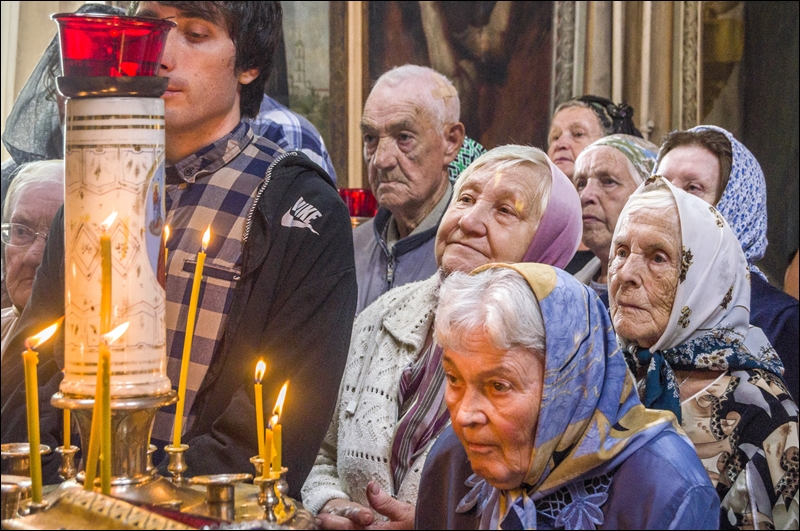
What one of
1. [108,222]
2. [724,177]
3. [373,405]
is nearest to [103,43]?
[108,222]

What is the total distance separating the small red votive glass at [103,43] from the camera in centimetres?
162

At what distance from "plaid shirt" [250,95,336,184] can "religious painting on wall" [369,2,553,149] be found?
376cm

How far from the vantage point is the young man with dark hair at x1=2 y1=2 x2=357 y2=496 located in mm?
2432

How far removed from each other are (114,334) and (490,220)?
1867 millimetres

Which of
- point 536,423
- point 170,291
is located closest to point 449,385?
point 536,423

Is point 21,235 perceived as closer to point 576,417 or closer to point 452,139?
point 452,139

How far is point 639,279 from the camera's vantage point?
3.10 meters

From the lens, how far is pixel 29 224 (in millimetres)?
3711

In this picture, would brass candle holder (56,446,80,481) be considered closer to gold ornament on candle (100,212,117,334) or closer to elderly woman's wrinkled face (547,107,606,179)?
gold ornament on candle (100,212,117,334)

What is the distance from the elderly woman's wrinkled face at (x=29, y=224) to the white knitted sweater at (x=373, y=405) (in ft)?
3.76

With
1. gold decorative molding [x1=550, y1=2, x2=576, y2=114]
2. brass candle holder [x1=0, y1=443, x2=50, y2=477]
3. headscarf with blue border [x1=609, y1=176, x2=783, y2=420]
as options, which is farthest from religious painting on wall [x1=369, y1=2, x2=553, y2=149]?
brass candle holder [x1=0, y1=443, x2=50, y2=477]

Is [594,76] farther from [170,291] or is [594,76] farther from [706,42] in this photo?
[170,291]

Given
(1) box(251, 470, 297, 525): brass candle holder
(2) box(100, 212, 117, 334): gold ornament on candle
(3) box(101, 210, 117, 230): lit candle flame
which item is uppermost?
(3) box(101, 210, 117, 230): lit candle flame

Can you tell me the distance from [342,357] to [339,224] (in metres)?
0.34
